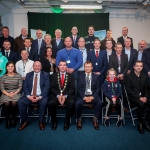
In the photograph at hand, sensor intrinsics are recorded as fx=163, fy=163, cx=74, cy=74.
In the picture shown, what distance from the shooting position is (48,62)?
404 cm

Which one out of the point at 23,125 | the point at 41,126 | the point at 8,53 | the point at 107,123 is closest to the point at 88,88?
the point at 107,123

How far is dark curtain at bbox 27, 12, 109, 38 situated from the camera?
8648mm

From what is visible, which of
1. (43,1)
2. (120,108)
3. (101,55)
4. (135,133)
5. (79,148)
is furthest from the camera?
(43,1)

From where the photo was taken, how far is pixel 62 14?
343 inches

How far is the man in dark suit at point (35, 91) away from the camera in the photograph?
3.21 m

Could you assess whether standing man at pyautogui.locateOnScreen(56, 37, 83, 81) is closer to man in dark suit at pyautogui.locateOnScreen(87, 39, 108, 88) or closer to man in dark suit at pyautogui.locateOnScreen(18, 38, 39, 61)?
man in dark suit at pyautogui.locateOnScreen(87, 39, 108, 88)

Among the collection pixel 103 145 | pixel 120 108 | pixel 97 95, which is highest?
pixel 97 95

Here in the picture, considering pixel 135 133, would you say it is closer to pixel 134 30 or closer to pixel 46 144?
pixel 46 144

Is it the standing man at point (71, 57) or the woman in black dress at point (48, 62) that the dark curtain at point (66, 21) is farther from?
the standing man at point (71, 57)

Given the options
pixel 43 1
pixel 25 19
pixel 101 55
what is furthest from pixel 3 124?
pixel 25 19

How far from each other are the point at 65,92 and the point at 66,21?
20.6 ft

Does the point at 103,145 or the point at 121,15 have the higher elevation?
the point at 121,15

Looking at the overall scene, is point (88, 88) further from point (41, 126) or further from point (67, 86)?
point (41, 126)

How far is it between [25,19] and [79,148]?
7.79m
